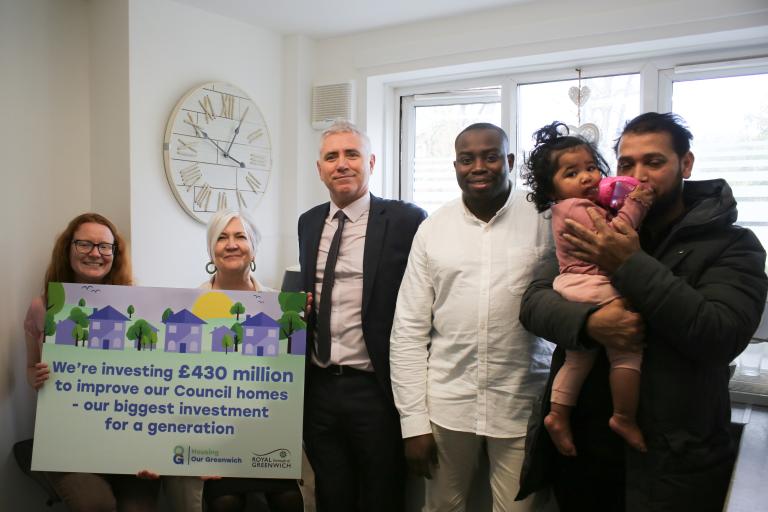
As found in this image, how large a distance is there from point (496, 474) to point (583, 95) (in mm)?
2264

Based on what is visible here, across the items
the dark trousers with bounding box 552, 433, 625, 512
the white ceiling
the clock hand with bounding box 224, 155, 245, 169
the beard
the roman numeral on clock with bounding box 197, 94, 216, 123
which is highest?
the white ceiling

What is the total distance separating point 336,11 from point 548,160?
2053 mm

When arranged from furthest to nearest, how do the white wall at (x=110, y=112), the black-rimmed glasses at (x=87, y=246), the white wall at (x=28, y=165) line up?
the white wall at (x=110, y=112) < the white wall at (x=28, y=165) < the black-rimmed glasses at (x=87, y=246)

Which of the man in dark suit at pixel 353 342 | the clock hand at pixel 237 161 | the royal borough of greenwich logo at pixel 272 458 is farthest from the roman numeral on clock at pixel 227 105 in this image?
the royal borough of greenwich logo at pixel 272 458

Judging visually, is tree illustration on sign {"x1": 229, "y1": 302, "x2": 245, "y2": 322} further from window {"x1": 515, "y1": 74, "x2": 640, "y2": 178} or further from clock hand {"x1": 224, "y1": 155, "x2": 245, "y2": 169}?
window {"x1": 515, "y1": 74, "x2": 640, "y2": 178}

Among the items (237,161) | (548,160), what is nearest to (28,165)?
(237,161)

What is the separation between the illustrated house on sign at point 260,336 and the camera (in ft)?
5.74

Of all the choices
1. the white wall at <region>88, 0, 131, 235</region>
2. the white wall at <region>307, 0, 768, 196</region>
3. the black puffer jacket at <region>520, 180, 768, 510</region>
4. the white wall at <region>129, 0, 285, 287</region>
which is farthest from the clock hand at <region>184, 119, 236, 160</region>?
the black puffer jacket at <region>520, 180, 768, 510</region>

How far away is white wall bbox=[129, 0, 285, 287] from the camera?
8.97 ft

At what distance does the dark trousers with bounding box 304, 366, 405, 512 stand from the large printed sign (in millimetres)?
102

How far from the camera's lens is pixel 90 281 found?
7.20 feet

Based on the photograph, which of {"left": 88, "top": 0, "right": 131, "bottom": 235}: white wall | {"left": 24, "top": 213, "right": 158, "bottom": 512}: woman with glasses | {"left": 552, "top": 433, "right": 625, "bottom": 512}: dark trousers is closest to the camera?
{"left": 552, "top": 433, "right": 625, "bottom": 512}: dark trousers

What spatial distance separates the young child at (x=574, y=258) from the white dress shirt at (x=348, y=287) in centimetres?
58

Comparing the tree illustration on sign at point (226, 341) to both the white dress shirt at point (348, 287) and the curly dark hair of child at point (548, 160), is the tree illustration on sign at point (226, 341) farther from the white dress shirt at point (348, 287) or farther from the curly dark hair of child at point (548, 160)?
the curly dark hair of child at point (548, 160)
